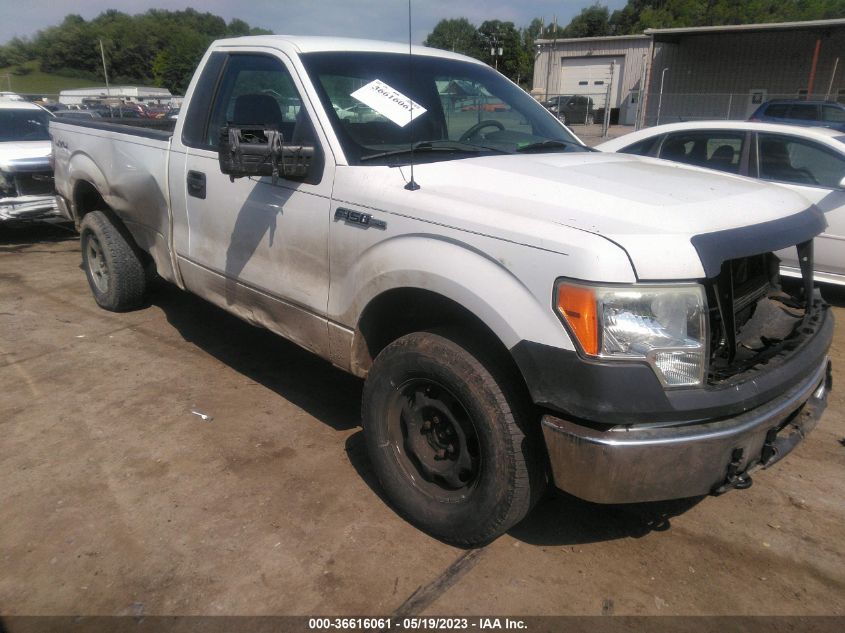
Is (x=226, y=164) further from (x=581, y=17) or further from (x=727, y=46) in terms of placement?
(x=581, y=17)

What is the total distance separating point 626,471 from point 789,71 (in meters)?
40.2

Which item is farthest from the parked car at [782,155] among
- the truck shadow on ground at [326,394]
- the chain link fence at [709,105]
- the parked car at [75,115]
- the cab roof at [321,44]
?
the chain link fence at [709,105]

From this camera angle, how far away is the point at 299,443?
141 inches

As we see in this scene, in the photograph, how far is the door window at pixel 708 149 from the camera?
20.5 feet

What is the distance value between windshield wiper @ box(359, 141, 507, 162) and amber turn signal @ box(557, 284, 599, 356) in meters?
→ 1.27

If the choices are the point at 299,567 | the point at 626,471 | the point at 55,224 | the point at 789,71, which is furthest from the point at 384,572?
the point at 789,71

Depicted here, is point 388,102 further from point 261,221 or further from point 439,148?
point 261,221

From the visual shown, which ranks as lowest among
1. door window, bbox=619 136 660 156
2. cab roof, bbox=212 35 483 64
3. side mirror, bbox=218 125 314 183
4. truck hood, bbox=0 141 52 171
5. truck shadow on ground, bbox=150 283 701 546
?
truck shadow on ground, bbox=150 283 701 546

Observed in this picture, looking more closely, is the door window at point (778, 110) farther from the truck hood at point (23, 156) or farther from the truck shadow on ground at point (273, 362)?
the truck hood at point (23, 156)

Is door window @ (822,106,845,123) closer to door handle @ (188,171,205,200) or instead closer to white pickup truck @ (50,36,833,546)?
white pickup truck @ (50,36,833,546)

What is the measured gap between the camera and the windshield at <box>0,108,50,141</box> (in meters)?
8.65

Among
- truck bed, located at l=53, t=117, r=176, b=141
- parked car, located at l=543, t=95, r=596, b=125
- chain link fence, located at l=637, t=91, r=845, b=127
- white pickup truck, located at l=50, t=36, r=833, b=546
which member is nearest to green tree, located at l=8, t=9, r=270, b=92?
parked car, located at l=543, t=95, r=596, b=125

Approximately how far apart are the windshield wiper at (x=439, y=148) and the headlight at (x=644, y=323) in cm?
127

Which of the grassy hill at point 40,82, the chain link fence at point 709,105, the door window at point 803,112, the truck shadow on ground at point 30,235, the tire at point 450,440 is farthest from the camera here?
the grassy hill at point 40,82
